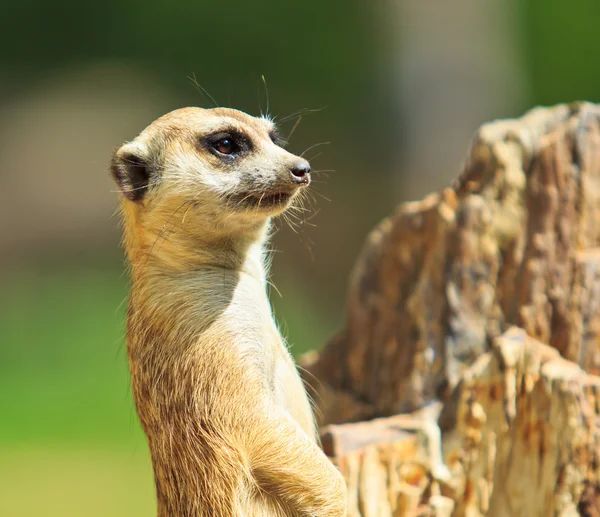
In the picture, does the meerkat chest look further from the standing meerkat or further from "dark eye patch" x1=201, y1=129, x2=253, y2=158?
"dark eye patch" x1=201, y1=129, x2=253, y2=158

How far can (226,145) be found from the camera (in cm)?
224

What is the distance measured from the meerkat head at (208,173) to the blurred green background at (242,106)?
152 inches

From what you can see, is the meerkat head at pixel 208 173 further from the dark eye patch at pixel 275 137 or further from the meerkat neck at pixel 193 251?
the dark eye patch at pixel 275 137

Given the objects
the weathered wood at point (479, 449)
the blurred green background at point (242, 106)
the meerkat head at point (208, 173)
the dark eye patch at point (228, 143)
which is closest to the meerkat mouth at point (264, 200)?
the meerkat head at point (208, 173)

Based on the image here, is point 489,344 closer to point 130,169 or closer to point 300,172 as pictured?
point 300,172

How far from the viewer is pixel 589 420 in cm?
223

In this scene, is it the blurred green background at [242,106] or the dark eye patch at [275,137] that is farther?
the blurred green background at [242,106]

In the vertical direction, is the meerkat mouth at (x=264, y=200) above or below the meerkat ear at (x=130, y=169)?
below

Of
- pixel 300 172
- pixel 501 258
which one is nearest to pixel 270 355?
pixel 300 172

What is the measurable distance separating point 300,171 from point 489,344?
3.16 feet

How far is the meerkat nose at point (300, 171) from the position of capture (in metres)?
2.17

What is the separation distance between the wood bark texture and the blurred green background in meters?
3.25

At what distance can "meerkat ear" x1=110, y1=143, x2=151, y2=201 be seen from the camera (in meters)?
2.26

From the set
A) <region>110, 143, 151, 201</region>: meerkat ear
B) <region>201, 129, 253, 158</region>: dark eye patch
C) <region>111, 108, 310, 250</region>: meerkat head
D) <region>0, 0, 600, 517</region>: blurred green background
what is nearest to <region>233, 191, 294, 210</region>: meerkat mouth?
<region>111, 108, 310, 250</region>: meerkat head
